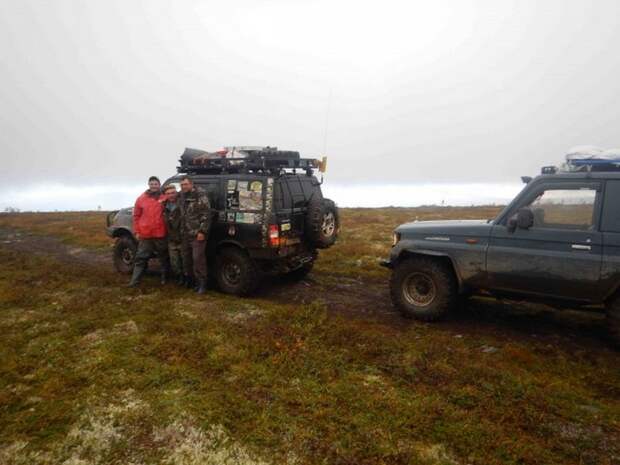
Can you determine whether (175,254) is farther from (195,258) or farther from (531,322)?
(531,322)

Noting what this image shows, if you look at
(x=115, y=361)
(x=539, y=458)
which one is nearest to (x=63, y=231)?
(x=115, y=361)

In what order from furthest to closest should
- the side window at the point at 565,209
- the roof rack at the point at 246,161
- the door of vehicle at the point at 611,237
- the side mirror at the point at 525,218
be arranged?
the roof rack at the point at 246,161 < the side mirror at the point at 525,218 < the side window at the point at 565,209 < the door of vehicle at the point at 611,237

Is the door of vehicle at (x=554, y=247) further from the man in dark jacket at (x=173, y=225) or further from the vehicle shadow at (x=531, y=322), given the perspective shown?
the man in dark jacket at (x=173, y=225)

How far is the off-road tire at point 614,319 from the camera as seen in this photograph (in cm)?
490

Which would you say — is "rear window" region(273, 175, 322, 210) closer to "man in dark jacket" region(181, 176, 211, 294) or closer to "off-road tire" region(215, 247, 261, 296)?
"off-road tire" region(215, 247, 261, 296)

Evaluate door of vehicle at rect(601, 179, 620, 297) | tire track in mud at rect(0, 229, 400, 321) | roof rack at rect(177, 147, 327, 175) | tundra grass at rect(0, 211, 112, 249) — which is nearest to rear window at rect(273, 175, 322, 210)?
roof rack at rect(177, 147, 327, 175)

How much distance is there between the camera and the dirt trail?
5.75 meters

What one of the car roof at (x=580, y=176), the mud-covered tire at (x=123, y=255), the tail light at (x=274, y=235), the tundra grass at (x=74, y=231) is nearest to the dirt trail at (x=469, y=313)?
the tail light at (x=274, y=235)

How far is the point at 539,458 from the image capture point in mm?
3207

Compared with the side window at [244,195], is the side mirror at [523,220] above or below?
below

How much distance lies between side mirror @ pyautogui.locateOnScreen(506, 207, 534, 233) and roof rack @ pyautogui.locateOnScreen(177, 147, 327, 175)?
154 inches

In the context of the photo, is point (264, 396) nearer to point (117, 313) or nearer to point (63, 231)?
point (117, 313)

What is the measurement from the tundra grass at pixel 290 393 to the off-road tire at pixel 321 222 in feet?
5.90

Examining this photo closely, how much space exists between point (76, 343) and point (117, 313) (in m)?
1.16
